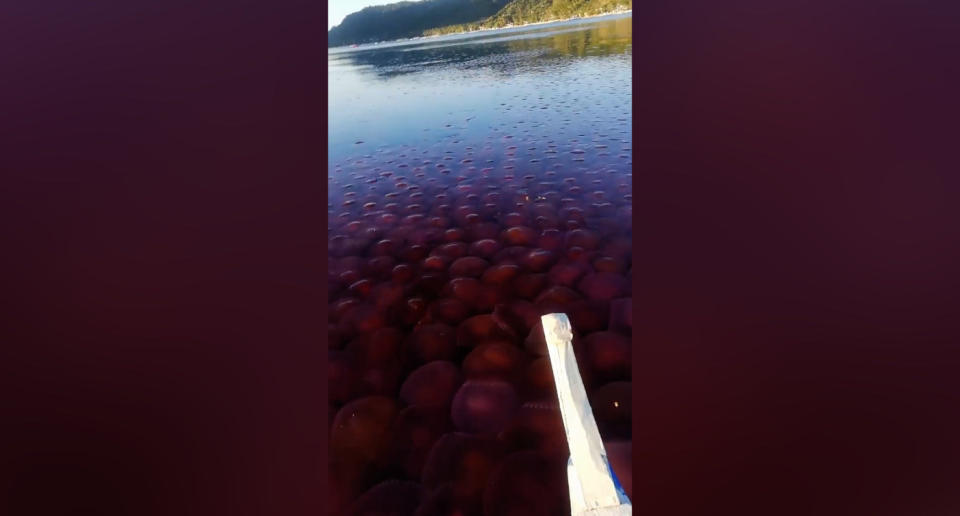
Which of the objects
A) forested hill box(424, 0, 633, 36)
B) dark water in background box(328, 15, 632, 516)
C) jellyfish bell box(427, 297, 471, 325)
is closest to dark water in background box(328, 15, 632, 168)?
dark water in background box(328, 15, 632, 516)

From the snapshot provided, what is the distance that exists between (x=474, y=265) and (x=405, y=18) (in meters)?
0.49

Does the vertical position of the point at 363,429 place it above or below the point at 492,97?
below

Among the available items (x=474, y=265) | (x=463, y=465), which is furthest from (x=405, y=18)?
(x=463, y=465)

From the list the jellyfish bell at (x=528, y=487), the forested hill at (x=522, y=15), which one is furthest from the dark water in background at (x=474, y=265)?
the forested hill at (x=522, y=15)

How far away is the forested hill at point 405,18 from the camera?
698mm

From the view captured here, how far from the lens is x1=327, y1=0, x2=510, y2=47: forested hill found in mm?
698

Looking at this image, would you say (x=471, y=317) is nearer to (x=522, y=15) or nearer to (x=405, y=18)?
(x=405, y=18)

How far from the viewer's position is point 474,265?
0.57 m

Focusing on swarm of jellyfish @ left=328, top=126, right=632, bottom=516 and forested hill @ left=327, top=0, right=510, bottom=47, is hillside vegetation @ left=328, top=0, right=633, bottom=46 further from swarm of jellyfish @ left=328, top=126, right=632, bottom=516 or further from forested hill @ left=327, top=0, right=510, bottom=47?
swarm of jellyfish @ left=328, top=126, right=632, bottom=516

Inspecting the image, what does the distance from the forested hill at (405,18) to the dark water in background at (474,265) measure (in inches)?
1.4

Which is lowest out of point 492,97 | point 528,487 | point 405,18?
point 528,487

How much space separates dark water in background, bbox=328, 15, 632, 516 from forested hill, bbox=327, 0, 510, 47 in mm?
35

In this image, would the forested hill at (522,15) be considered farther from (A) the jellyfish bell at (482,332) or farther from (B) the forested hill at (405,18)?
(A) the jellyfish bell at (482,332)
